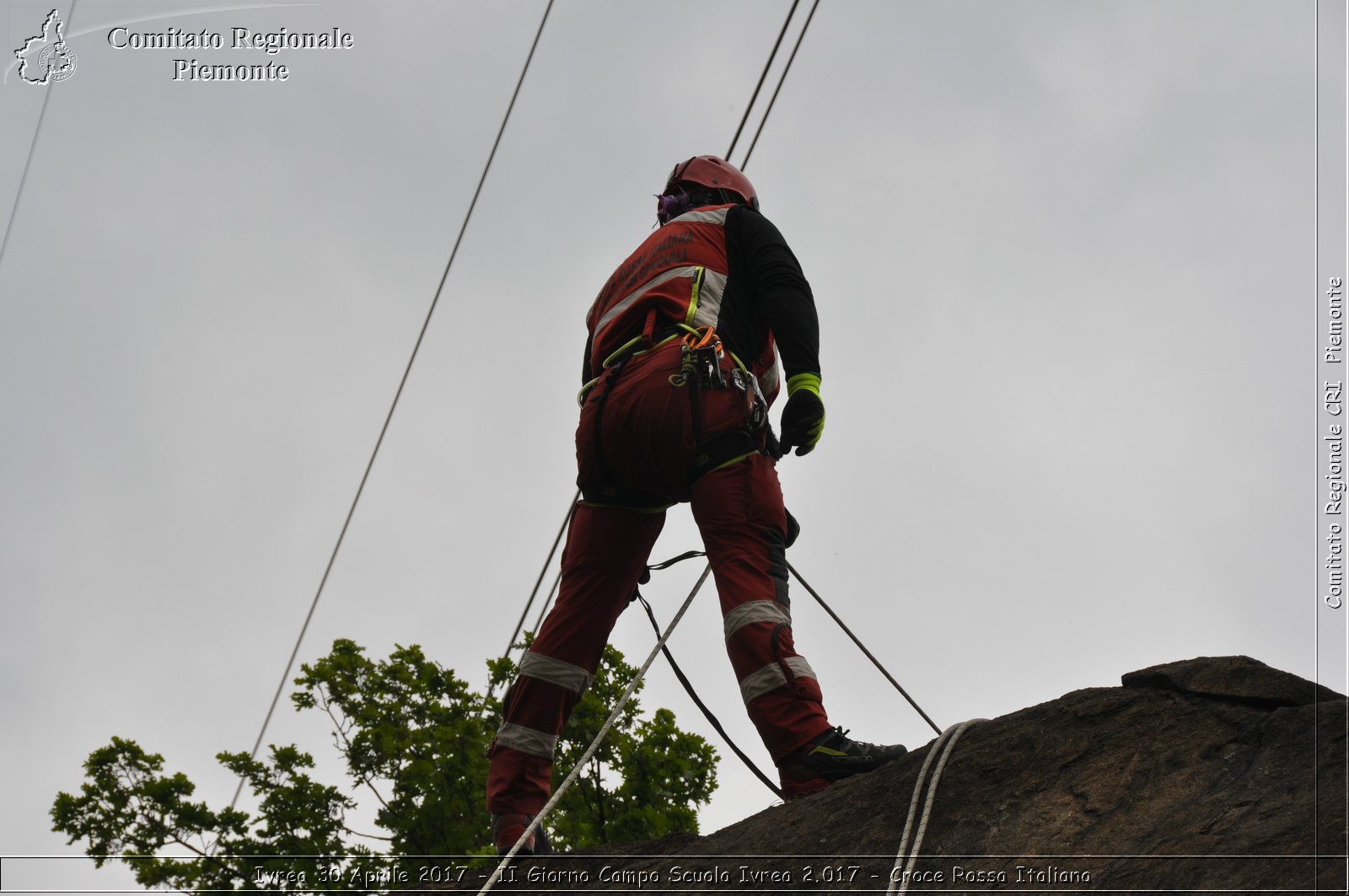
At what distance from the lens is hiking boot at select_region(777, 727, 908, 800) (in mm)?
3359

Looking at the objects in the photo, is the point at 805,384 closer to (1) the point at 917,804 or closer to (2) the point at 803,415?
(2) the point at 803,415

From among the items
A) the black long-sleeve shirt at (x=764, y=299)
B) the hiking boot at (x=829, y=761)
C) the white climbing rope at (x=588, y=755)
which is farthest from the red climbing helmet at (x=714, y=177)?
the hiking boot at (x=829, y=761)

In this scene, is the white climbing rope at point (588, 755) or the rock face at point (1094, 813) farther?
the white climbing rope at point (588, 755)

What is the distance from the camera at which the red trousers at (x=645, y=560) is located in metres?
3.40

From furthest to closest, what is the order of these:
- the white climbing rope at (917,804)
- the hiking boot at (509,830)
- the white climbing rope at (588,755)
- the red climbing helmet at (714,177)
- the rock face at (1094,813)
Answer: the red climbing helmet at (714,177) < the hiking boot at (509,830) < the white climbing rope at (588,755) < the white climbing rope at (917,804) < the rock face at (1094,813)

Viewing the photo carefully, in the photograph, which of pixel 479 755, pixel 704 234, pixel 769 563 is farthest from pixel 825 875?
pixel 479 755

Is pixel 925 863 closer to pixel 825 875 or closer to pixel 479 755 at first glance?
pixel 825 875

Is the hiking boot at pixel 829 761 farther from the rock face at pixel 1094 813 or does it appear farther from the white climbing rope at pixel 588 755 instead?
the white climbing rope at pixel 588 755

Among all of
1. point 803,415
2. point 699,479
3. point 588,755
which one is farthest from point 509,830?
point 803,415

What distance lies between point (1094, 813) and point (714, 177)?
248 cm

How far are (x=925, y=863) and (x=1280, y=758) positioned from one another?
794 millimetres

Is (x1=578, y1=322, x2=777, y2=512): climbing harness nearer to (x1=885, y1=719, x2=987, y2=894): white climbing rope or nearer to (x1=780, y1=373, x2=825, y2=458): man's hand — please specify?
(x1=780, y1=373, x2=825, y2=458): man's hand

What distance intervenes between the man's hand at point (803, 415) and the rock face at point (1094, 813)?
954 millimetres

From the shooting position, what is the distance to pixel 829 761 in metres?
3.36
